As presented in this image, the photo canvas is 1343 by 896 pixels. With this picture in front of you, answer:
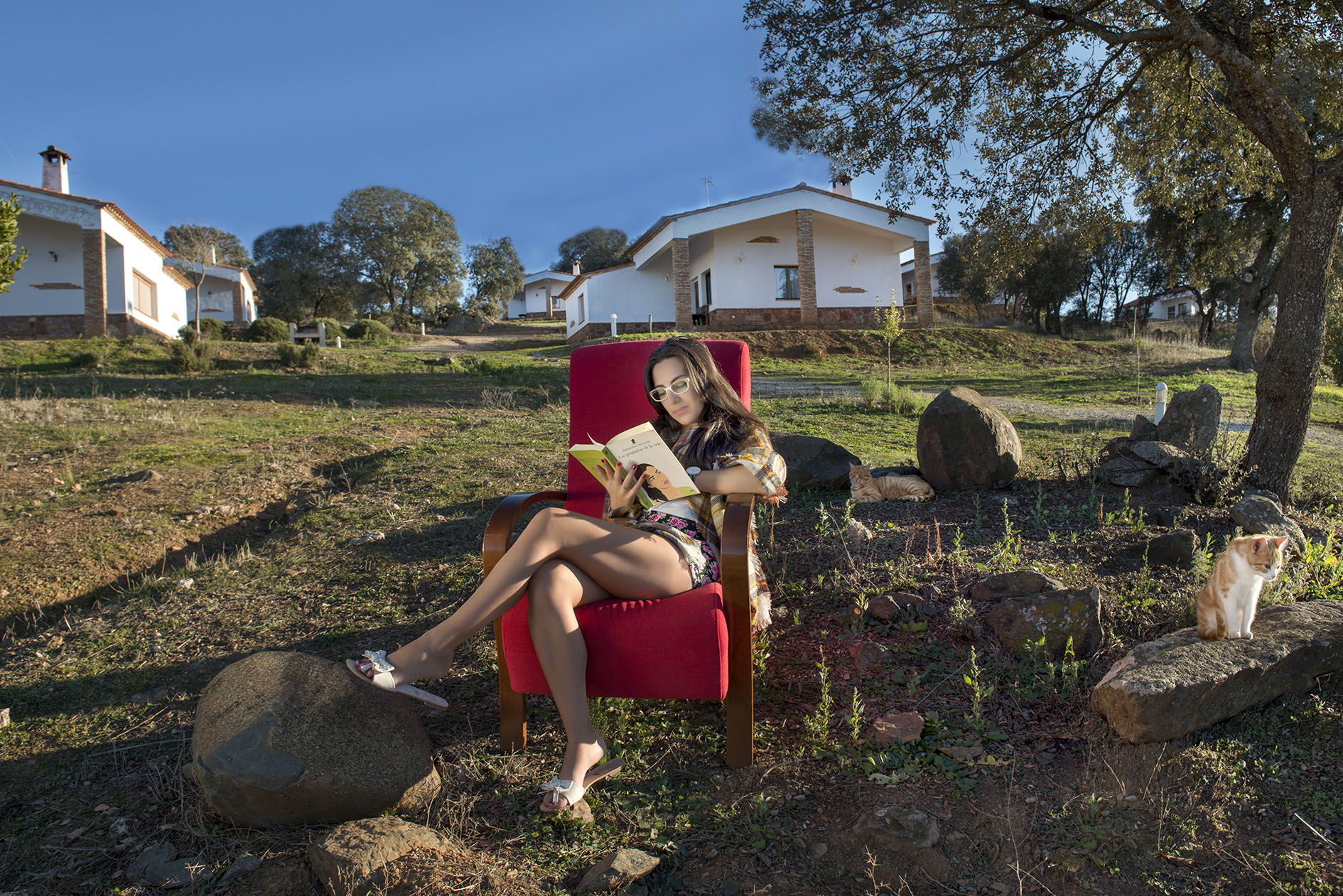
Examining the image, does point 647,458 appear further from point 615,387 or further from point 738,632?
point 615,387

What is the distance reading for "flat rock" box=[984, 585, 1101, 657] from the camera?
9.86 feet

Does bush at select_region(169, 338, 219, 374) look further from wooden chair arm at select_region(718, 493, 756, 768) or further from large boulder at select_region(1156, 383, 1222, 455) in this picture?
large boulder at select_region(1156, 383, 1222, 455)

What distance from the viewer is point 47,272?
785 inches

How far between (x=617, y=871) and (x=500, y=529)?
117 cm

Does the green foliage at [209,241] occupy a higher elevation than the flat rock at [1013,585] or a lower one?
higher

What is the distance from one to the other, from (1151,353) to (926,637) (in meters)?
19.1

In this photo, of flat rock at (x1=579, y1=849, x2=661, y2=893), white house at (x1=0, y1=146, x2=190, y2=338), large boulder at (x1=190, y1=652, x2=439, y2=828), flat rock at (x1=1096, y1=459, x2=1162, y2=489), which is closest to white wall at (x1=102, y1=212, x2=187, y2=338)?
white house at (x1=0, y1=146, x2=190, y2=338)

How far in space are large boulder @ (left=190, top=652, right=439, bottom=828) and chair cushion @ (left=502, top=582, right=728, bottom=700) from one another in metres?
0.53

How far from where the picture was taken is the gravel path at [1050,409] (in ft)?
31.7

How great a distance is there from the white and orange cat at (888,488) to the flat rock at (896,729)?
2.50 m

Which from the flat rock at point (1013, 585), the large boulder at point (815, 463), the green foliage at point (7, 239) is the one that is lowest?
the flat rock at point (1013, 585)

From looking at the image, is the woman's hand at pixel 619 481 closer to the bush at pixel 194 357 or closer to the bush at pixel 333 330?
the bush at pixel 194 357

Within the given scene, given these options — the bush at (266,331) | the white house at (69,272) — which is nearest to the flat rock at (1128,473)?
the bush at (266,331)

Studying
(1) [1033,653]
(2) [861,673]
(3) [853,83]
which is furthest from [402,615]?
(3) [853,83]
